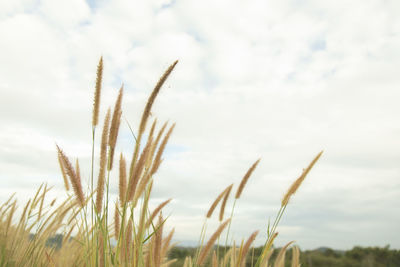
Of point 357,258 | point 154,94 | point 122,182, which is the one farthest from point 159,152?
point 357,258

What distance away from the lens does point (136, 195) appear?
6.17 feet

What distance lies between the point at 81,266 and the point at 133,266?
998 mm

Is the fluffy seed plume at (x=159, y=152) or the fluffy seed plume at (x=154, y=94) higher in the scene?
the fluffy seed plume at (x=154, y=94)

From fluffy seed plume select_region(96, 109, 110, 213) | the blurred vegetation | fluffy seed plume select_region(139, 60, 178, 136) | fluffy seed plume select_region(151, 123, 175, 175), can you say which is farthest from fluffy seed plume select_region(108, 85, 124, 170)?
the blurred vegetation

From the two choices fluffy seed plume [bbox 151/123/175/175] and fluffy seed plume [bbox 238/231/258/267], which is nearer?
fluffy seed plume [bbox 151/123/175/175]


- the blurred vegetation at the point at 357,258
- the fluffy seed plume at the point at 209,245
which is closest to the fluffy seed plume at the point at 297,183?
the fluffy seed plume at the point at 209,245

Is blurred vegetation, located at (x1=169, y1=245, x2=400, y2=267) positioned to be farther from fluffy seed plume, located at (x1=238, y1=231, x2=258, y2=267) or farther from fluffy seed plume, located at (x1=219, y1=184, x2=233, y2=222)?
fluffy seed plume, located at (x1=238, y1=231, x2=258, y2=267)

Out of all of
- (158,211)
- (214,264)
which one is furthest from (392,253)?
(158,211)

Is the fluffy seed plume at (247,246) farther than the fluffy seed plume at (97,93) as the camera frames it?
Yes

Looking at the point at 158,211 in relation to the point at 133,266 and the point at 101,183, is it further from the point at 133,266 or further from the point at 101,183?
the point at 101,183

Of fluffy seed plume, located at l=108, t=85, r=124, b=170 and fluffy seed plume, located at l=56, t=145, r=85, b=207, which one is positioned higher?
fluffy seed plume, located at l=108, t=85, r=124, b=170

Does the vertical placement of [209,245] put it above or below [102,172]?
below

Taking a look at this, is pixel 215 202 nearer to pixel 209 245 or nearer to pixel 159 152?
pixel 209 245

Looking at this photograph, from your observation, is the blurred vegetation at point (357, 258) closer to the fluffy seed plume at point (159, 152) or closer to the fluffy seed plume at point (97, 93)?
the fluffy seed plume at point (159, 152)
